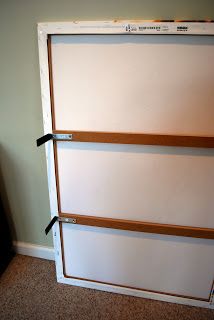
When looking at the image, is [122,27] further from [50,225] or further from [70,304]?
[70,304]

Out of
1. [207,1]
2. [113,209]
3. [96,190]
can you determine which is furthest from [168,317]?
[207,1]

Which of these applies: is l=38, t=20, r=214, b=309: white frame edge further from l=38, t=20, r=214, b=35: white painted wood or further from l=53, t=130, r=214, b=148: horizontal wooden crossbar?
l=53, t=130, r=214, b=148: horizontal wooden crossbar

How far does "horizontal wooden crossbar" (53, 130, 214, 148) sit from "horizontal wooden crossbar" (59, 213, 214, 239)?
1.58 feet

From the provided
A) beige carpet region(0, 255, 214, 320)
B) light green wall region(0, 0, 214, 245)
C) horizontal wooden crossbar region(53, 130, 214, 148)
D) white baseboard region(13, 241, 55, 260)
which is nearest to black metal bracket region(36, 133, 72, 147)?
horizontal wooden crossbar region(53, 130, 214, 148)

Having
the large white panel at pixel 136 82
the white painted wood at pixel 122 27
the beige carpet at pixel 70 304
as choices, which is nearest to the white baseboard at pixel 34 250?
the beige carpet at pixel 70 304

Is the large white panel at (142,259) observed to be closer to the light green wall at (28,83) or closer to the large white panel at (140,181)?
the large white panel at (140,181)

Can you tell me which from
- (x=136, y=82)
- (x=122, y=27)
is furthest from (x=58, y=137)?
(x=122, y=27)

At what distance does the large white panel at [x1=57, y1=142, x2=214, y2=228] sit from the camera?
3.54ft

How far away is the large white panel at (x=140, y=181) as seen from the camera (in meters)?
1.08

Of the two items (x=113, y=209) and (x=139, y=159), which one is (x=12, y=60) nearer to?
(x=139, y=159)

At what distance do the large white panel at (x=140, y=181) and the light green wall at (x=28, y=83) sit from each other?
270mm

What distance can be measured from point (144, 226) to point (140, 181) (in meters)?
0.28

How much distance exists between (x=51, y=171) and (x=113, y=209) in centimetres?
43

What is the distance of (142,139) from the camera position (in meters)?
1.04
